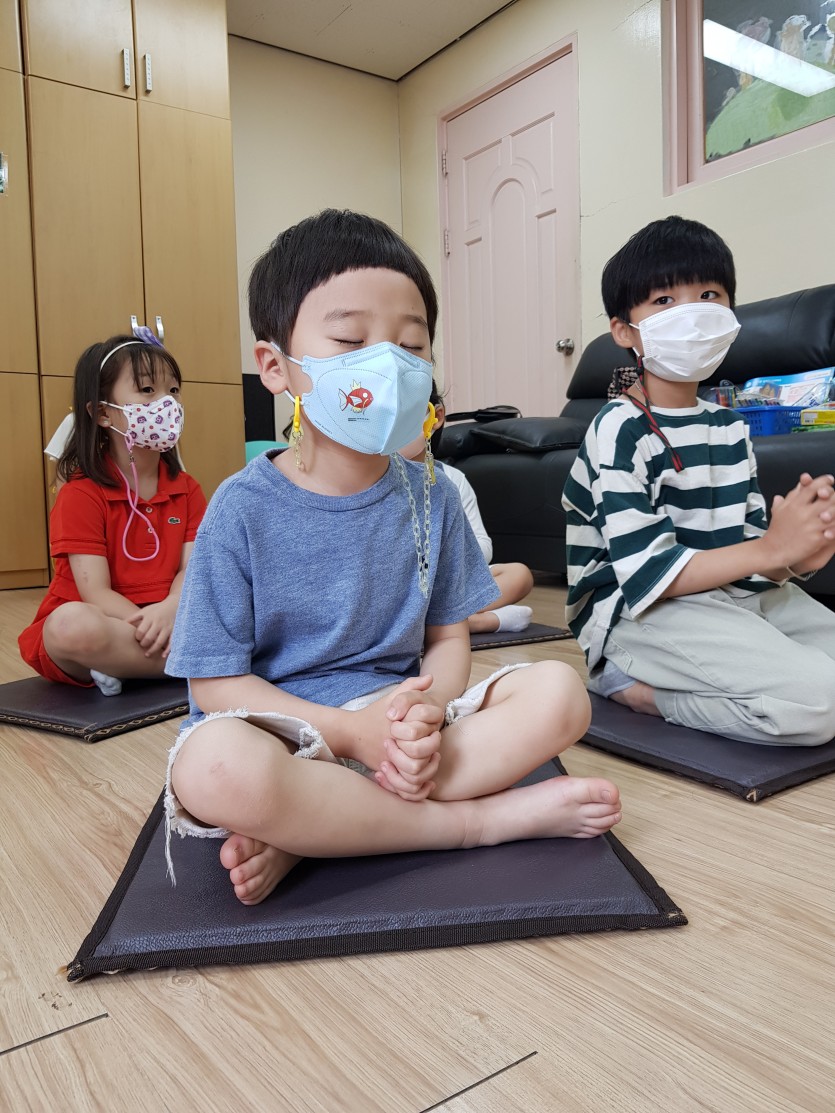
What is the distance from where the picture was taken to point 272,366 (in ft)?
3.15

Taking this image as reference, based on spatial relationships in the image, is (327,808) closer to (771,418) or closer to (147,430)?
(147,430)

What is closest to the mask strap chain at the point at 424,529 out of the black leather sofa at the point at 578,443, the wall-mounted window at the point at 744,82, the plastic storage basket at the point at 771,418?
the black leather sofa at the point at 578,443

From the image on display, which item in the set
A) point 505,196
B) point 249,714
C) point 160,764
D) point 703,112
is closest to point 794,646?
point 249,714

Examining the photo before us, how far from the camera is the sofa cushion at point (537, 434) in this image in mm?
2857

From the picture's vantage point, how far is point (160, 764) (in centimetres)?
121

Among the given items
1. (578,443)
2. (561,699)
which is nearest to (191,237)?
(578,443)

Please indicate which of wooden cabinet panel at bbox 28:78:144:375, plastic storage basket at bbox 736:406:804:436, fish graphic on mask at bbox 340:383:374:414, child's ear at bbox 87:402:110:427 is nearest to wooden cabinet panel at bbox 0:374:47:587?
wooden cabinet panel at bbox 28:78:144:375

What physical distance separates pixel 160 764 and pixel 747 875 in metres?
0.78

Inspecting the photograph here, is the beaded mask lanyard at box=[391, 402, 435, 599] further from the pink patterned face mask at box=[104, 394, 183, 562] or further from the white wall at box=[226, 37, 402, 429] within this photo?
the white wall at box=[226, 37, 402, 429]

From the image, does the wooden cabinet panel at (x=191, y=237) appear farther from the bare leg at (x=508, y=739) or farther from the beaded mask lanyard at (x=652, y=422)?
the bare leg at (x=508, y=739)

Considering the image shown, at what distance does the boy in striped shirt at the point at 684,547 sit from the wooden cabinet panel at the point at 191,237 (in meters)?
2.68

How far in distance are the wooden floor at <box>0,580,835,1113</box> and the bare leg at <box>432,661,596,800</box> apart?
0.15m

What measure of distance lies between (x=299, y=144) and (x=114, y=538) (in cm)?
364

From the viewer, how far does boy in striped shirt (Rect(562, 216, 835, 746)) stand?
1.18m
